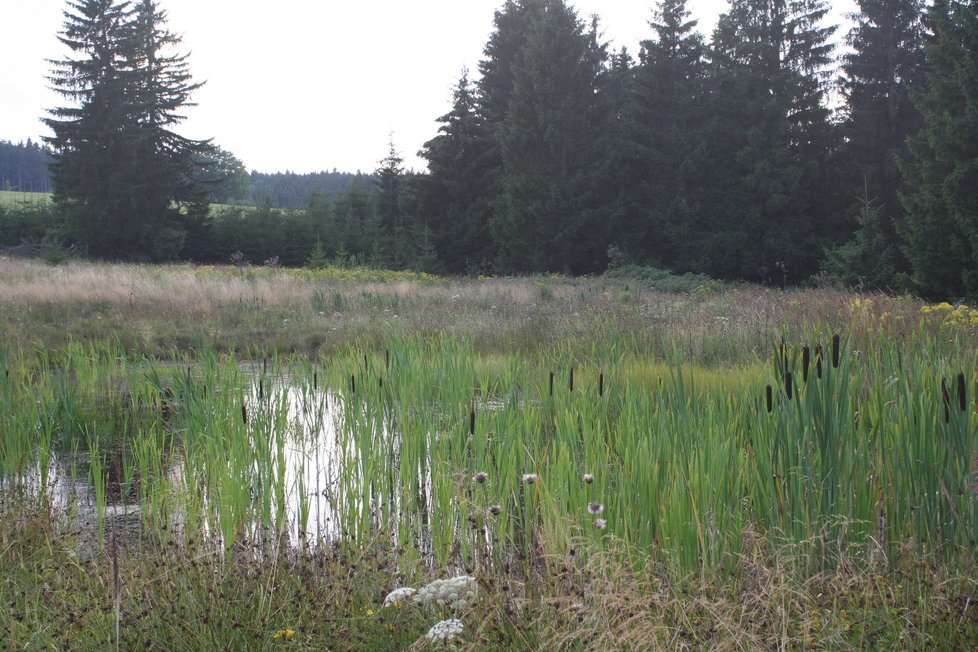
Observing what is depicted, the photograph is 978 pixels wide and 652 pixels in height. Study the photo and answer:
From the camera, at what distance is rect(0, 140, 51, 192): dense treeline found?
8219 centimetres

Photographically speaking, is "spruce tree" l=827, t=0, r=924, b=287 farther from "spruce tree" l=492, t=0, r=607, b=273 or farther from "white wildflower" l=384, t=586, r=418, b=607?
"white wildflower" l=384, t=586, r=418, b=607

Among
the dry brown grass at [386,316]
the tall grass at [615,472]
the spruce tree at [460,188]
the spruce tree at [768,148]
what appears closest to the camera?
the tall grass at [615,472]

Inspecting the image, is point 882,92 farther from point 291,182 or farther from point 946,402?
point 291,182

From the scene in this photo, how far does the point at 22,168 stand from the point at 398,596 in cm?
9627

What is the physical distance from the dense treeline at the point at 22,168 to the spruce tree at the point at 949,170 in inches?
3331

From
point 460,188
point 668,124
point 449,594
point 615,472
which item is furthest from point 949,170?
point 449,594

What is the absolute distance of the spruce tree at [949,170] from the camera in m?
18.7

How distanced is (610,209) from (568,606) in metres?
26.4

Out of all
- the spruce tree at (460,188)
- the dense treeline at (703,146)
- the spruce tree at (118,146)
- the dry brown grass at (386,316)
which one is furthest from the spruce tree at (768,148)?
the spruce tree at (118,146)

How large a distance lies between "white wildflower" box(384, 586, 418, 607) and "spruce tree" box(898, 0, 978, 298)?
19789 mm

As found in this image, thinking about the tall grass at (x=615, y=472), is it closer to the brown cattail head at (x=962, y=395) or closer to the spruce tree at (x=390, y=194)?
the brown cattail head at (x=962, y=395)

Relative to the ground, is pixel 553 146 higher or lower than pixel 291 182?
lower

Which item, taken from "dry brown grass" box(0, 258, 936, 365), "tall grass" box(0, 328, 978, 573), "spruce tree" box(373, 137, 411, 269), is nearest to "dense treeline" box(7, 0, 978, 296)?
"spruce tree" box(373, 137, 411, 269)

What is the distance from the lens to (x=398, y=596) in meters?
2.09
